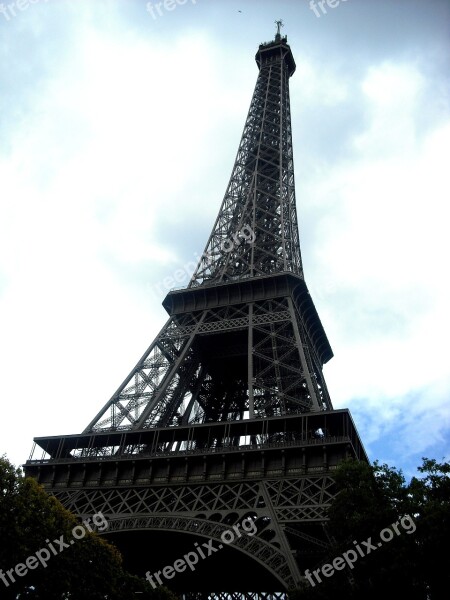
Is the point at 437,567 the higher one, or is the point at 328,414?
the point at 328,414

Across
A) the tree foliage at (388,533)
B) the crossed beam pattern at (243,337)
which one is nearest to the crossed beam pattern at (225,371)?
the crossed beam pattern at (243,337)

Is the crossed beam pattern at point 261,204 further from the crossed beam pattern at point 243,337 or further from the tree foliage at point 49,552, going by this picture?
the tree foliage at point 49,552

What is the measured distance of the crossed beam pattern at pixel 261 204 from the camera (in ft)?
169

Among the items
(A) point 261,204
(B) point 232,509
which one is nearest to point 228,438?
(B) point 232,509

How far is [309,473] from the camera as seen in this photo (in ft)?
102

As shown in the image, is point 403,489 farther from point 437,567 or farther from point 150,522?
point 150,522

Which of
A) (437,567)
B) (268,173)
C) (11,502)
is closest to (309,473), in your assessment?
(437,567)

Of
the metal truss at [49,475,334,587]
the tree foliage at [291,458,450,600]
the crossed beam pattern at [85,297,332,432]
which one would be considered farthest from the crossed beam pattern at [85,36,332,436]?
the tree foliage at [291,458,450,600]

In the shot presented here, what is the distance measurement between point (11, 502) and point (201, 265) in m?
31.9

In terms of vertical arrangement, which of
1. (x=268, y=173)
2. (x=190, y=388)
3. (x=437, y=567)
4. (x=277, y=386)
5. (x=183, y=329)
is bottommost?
(x=437, y=567)

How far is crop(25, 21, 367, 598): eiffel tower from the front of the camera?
99.2 ft

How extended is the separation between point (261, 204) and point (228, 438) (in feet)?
87.6

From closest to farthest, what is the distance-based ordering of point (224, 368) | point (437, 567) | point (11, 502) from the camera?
1. point (437, 567)
2. point (11, 502)
3. point (224, 368)

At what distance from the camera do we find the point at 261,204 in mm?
56656
